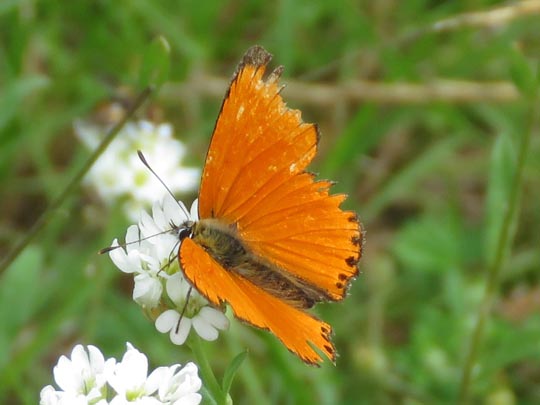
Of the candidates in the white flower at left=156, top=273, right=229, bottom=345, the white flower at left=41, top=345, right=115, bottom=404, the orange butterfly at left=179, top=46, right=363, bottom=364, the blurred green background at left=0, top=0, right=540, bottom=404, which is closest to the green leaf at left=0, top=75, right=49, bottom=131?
the blurred green background at left=0, top=0, right=540, bottom=404

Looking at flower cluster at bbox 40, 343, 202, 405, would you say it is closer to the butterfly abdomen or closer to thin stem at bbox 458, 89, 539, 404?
the butterfly abdomen

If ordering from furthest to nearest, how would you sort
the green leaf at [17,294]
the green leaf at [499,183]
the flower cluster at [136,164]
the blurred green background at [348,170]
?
the flower cluster at [136,164] < the blurred green background at [348,170] < the green leaf at [17,294] < the green leaf at [499,183]

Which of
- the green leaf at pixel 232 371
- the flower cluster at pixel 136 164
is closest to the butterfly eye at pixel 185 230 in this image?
the green leaf at pixel 232 371

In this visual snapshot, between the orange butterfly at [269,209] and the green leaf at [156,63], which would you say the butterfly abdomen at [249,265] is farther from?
the green leaf at [156,63]

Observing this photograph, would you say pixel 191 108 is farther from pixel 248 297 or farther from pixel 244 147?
pixel 248 297

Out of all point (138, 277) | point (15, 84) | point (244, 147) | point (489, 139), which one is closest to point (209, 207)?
point (244, 147)

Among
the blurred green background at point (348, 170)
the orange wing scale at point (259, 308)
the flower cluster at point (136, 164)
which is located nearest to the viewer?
the orange wing scale at point (259, 308)

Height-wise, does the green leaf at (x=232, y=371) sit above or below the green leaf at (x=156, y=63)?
below
